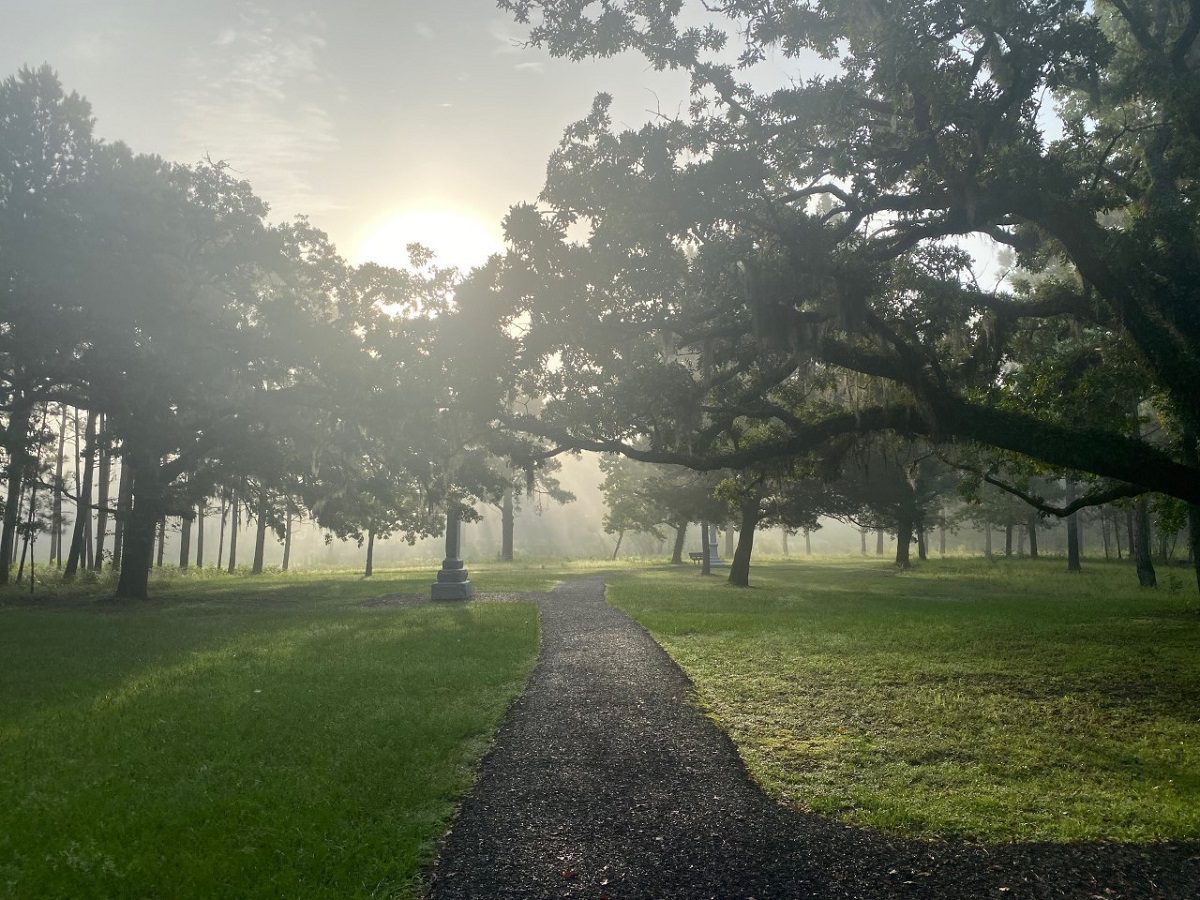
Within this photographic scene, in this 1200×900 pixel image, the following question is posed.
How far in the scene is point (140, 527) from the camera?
2478cm

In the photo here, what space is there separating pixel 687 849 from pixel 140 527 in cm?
2468

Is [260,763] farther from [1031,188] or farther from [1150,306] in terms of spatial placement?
[1150,306]

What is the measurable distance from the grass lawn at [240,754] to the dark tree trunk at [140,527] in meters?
8.30

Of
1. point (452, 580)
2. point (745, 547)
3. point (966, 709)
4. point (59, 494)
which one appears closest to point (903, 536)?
point (745, 547)

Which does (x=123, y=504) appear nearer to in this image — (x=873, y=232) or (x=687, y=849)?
(x=873, y=232)

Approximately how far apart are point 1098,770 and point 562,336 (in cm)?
968

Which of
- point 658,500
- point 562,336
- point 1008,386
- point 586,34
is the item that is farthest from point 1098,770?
point 658,500

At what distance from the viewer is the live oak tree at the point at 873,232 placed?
1102cm

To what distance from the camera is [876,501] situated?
122 ft

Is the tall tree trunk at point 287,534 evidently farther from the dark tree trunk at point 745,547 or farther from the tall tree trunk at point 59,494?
the dark tree trunk at point 745,547

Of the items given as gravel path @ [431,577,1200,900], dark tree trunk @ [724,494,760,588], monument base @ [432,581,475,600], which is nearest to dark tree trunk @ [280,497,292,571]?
monument base @ [432,581,475,600]

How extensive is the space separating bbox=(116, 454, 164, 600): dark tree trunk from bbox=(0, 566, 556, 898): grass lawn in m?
8.30

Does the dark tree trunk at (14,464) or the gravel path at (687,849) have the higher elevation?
the dark tree trunk at (14,464)

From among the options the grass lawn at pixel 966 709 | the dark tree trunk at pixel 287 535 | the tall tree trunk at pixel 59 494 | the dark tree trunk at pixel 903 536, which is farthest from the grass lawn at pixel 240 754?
the dark tree trunk at pixel 903 536
